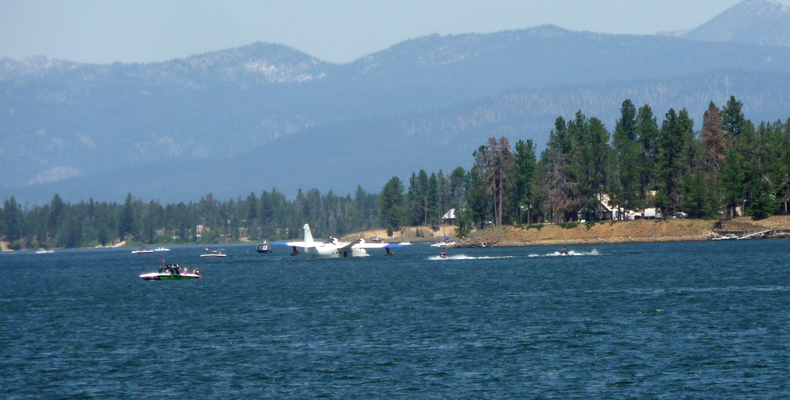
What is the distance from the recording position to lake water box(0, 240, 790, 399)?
43.7 m

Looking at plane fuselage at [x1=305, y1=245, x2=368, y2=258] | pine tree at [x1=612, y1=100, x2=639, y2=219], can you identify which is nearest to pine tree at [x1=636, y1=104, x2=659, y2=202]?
pine tree at [x1=612, y1=100, x2=639, y2=219]

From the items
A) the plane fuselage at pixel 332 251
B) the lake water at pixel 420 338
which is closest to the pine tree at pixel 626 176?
the plane fuselage at pixel 332 251

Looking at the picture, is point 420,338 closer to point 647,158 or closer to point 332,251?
point 332,251

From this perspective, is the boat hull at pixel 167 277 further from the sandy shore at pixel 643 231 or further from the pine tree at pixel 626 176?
the pine tree at pixel 626 176

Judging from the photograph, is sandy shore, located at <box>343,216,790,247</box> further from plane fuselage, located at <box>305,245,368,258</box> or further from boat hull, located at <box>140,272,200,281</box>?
boat hull, located at <box>140,272,200,281</box>

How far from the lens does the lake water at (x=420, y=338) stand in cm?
4369

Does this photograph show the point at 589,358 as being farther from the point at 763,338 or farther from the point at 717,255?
the point at 717,255

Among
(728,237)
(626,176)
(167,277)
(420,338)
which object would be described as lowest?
(420,338)

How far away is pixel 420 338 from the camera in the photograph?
57625mm

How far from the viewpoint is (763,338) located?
175ft

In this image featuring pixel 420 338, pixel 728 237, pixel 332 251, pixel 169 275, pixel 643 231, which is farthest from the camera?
pixel 643 231

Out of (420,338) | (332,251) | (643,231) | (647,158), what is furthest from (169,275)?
(647,158)

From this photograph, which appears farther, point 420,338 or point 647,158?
point 647,158

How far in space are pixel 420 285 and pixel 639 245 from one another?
8725 cm
